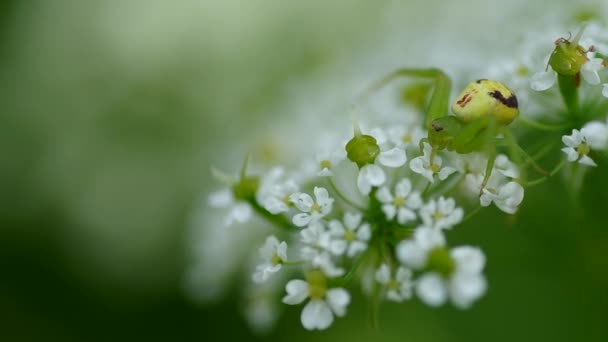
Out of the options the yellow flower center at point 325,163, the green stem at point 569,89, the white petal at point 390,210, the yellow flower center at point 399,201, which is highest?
the green stem at point 569,89

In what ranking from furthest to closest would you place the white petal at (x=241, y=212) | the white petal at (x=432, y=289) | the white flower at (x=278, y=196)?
1. the white petal at (x=241, y=212)
2. the white flower at (x=278, y=196)
3. the white petal at (x=432, y=289)

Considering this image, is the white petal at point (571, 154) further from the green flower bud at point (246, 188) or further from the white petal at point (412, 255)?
the green flower bud at point (246, 188)

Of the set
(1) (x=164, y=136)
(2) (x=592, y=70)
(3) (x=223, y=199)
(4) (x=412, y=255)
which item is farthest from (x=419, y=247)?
(1) (x=164, y=136)

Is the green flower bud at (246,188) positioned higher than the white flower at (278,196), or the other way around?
the white flower at (278,196)

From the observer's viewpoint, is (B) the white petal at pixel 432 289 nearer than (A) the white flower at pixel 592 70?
Yes

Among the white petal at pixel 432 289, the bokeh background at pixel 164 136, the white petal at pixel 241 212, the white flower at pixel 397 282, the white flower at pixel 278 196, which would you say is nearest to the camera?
the white petal at pixel 432 289

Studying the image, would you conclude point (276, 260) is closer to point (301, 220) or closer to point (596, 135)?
point (301, 220)

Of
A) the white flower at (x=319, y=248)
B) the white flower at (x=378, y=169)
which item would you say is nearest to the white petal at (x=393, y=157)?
the white flower at (x=378, y=169)
